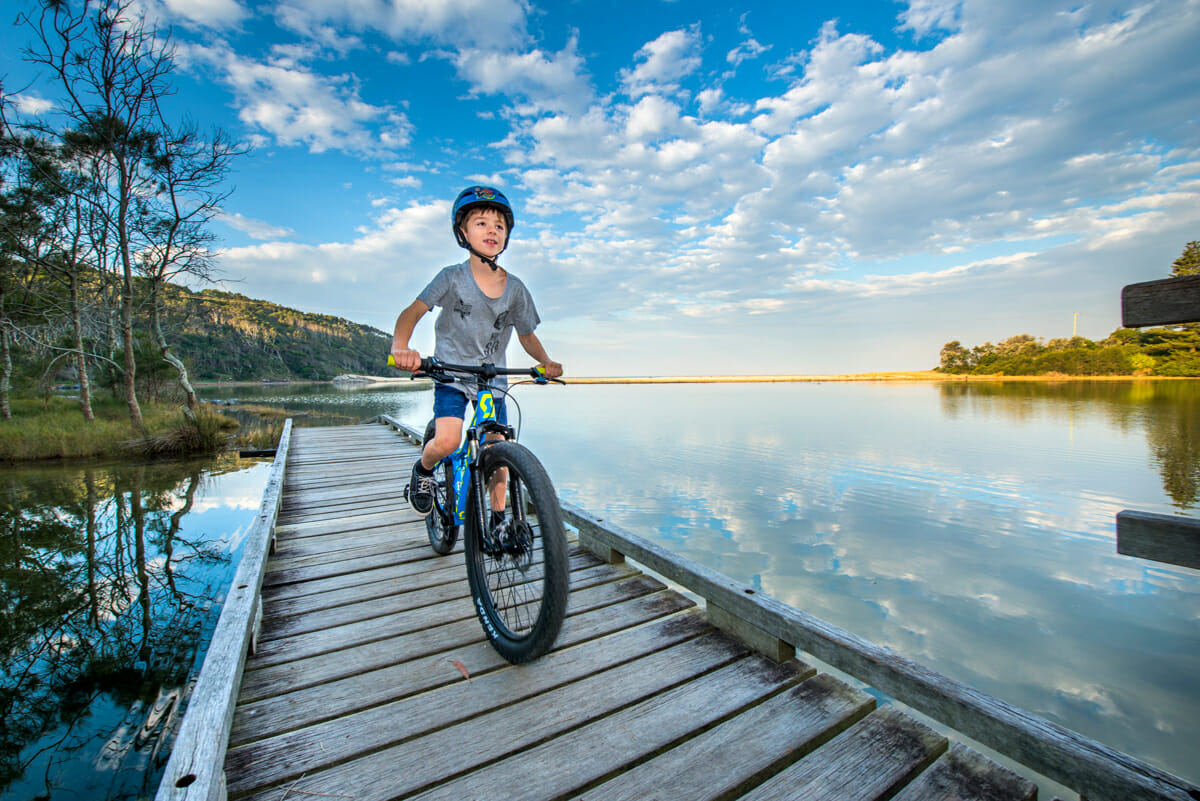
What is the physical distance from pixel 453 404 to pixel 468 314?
1.76ft

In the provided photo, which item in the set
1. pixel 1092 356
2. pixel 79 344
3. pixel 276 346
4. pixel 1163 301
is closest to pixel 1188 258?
pixel 1092 356

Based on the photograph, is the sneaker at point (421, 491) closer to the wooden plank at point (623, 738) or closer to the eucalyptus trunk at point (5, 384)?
the wooden plank at point (623, 738)

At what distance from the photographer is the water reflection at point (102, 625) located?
2680 mm

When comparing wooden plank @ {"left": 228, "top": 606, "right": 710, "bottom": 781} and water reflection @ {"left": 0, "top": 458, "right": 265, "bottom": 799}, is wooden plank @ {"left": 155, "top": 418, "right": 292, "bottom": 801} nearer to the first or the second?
wooden plank @ {"left": 228, "top": 606, "right": 710, "bottom": 781}

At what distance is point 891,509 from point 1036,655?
14.3ft

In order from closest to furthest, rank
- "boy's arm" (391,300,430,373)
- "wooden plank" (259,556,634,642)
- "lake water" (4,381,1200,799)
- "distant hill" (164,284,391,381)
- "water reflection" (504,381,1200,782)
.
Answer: "wooden plank" (259,556,634,642)
"boy's arm" (391,300,430,373)
"lake water" (4,381,1200,799)
"water reflection" (504,381,1200,782)
"distant hill" (164,284,391,381)

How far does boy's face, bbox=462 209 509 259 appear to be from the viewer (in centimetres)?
280

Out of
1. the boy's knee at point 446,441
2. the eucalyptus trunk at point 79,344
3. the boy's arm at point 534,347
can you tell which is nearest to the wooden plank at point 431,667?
the boy's knee at point 446,441

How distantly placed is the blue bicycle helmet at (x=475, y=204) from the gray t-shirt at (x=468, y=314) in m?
0.15

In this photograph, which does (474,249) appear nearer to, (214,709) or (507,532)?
(507,532)

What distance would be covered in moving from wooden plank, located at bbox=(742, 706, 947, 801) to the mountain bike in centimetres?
93

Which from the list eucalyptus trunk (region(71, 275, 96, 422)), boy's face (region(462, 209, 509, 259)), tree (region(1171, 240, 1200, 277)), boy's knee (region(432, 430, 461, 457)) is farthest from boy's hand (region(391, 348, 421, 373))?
tree (region(1171, 240, 1200, 277))

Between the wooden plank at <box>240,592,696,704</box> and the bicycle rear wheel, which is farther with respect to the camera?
the bicycle rear wheel

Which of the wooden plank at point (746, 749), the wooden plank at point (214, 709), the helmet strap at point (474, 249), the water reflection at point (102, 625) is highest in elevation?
the helmet strap at point (474, 249)
